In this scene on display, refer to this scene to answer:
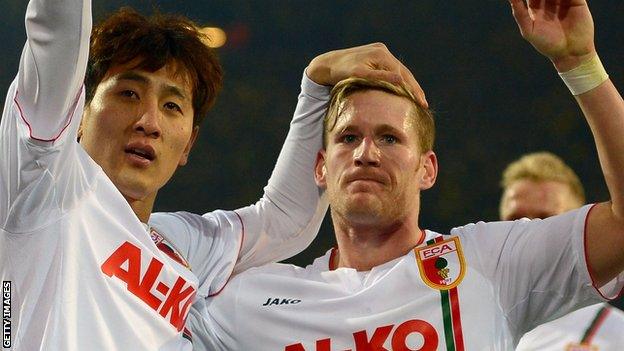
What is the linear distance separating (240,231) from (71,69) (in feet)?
3.23

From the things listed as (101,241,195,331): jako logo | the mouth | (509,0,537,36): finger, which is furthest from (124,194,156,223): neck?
(509,0,537,36): finger

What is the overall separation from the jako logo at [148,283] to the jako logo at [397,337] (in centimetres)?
36

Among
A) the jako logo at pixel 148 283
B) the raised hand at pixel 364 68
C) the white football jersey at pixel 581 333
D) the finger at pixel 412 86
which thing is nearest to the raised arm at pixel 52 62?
the jako logo at pixel 148 283

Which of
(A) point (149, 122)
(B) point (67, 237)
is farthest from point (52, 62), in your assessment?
(A) point (149, 122)

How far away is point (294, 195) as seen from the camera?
2.79m

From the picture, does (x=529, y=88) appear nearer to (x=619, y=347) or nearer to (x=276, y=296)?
(x=619, y=347)

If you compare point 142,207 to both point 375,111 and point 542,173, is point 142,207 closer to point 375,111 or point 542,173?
point 375,111

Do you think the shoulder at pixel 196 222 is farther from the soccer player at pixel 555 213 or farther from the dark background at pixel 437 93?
the dark background at pixel 437 93

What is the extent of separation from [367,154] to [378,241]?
0.25 m

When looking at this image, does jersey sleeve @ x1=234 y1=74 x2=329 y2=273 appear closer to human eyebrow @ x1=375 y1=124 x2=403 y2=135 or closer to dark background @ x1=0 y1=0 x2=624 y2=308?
human eyebrow @ x1=375 y1=124 x2=403 y2=135

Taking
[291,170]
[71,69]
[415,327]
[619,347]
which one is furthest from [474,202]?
[71,69]

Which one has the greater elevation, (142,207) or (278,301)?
(142,207)

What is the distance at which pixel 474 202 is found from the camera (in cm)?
619

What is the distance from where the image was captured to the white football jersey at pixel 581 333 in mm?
3432
